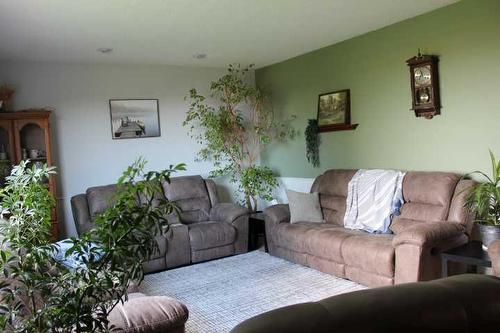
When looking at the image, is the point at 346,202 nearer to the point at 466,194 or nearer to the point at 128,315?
the point at 466,194

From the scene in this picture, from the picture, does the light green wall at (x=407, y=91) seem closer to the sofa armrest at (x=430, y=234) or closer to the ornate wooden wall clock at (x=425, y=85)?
the ornate wooden wall clock at (x=425, y=85)

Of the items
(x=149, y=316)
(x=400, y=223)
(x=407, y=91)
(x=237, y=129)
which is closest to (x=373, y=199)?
(x=400, y=223)

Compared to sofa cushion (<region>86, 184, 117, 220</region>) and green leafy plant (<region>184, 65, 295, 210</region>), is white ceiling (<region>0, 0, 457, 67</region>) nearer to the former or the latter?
green leafy plant (<region>184, 65, 295, 210</region>)

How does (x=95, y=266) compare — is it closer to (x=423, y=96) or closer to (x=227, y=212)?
(x=423, y=96)

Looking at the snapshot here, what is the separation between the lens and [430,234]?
314cm

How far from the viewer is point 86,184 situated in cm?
523

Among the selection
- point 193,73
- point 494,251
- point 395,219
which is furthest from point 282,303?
point 193,73

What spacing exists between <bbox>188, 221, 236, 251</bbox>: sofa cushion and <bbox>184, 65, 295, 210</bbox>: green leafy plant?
81 centimetres

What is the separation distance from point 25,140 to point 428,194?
4288 mm

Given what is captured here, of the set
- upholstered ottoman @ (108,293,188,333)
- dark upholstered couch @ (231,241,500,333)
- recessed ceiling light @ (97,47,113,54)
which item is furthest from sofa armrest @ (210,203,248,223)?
dark upholstered couch @ (231,241,500,333)

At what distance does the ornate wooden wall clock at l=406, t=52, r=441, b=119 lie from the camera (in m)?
3.84

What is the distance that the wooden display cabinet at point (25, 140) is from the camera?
14.9 feet

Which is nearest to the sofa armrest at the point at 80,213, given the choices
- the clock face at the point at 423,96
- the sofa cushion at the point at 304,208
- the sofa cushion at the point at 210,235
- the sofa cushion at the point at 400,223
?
the sofa cushion at the point at 210,235

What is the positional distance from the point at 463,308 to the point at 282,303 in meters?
2.38
